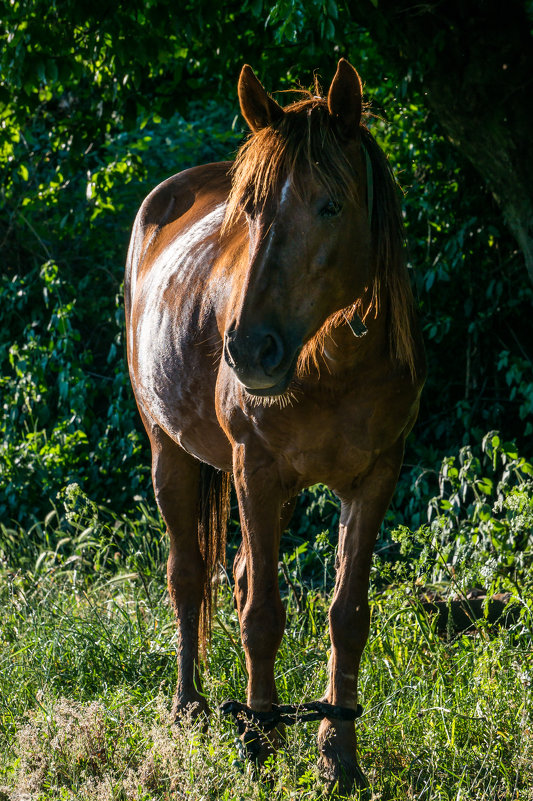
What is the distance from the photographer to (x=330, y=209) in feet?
7.58

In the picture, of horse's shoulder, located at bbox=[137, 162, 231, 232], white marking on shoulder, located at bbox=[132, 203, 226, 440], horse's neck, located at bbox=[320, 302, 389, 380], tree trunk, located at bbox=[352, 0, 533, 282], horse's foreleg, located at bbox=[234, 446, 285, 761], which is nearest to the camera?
horse's neck, located at bbox=[320, 302, 389, 380]

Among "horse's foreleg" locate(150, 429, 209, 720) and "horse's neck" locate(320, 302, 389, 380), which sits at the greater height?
"horse's neck" locate(320, 302, 389, 380)

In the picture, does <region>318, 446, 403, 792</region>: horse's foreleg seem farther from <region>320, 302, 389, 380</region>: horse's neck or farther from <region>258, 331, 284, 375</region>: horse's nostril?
<region>258, 331, 284, 375</region>: horse's nostril

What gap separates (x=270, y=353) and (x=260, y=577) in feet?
2.76

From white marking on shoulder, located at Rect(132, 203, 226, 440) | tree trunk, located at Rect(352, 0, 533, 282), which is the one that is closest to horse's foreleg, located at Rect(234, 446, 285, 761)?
white marking on shoulder, located at Rect(132, 203, 226, 440)

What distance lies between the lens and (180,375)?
3.30 metres

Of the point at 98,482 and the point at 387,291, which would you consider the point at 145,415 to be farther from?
the point at 98,482

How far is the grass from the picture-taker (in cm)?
264

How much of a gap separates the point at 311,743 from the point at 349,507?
0.81 meters

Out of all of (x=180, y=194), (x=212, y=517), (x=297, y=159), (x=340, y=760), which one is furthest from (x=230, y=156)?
(x=340, y=760)

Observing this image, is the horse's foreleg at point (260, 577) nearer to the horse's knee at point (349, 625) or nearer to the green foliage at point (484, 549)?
the horse's knee at point (349, 625)

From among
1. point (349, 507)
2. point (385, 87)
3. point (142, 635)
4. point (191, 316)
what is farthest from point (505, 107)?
point (142, 635)

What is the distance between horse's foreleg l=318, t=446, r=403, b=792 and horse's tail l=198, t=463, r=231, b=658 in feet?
3.20

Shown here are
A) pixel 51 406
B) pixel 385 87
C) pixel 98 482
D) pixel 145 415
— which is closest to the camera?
pixel 145 415
